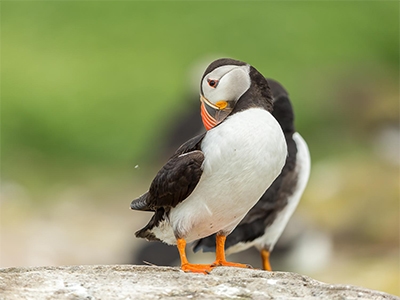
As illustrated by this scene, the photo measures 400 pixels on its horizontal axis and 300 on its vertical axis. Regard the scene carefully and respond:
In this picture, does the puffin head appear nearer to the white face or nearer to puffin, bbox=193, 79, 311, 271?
the white face

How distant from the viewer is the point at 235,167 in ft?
14.7

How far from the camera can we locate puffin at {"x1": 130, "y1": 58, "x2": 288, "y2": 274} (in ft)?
14.7

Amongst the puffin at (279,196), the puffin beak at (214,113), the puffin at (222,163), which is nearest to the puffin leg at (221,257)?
the puffin at (222,163)

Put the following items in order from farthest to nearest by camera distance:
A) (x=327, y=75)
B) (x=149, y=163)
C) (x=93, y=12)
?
(x=93, y=12)
(x=327, y=75)
(x=149, y=163)

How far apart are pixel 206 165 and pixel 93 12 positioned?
1523cm

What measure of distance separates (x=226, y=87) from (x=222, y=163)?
1.44 ft

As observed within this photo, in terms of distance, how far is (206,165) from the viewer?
4543mm

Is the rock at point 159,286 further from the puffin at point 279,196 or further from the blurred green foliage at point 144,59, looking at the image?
the blurred green foliage at point 144,59

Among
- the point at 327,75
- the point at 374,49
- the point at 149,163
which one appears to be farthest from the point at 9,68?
the point at 374,49

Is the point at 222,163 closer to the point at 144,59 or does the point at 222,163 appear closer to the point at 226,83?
the point at 226,83

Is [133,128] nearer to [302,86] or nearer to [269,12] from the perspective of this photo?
[302,86]

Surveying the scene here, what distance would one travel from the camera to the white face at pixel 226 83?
468 cm

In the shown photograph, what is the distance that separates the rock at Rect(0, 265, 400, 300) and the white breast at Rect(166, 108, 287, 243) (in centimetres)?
34

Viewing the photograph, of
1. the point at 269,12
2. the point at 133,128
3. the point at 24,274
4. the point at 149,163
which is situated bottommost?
the point at 24,274
